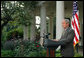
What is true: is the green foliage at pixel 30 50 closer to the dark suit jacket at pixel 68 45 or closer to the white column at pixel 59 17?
the white column at pixel 59 17

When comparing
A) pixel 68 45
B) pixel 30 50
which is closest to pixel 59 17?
pixel 30 50

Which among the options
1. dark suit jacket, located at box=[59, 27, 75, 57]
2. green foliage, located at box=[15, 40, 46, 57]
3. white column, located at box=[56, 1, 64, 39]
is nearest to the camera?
dark suit jacket, located at box=[59, 27, 75, 57]

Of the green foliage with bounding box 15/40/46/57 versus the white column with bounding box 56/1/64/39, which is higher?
the white column with bounding box 56/1/64/39

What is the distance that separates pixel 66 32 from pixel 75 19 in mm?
5604

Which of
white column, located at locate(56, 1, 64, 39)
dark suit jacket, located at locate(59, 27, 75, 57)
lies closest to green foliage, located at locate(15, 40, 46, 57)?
white column, located at locate(56, 1, 64, 39)

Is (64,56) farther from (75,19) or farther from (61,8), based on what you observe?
(61,8)

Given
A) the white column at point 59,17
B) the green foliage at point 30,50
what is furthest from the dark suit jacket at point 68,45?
the white column at point 59,17

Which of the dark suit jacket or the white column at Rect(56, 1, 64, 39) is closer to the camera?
the dark suit jacket

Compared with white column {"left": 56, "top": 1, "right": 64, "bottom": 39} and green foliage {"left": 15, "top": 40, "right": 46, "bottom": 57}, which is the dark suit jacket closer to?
green foliage {"left": 15, "top": 40, "right": 46, "bottom": 57}

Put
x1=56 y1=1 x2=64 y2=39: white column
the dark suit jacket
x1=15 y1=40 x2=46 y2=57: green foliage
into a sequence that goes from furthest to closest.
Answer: x1=56 y1=1 x2=64 y2=39: white column → x1=15 y1=40 x2=46 y2=57: green foliage → the dark suit jacket

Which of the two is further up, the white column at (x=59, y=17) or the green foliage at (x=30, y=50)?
the white column at (x=59, y=17)

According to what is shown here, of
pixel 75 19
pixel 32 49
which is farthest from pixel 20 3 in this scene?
pixel 75 19

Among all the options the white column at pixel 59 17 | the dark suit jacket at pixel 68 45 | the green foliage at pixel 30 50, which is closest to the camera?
the dark suit jacket at pixel 68 45

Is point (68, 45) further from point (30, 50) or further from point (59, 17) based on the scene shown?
point (59, 17)
